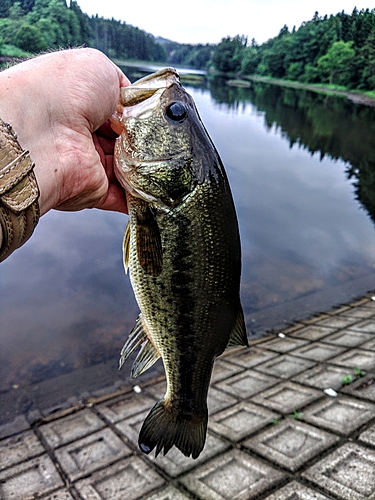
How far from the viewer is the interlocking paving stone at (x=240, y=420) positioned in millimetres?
4035

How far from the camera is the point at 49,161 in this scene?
197 cm

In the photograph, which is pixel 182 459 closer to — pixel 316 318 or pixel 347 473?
pixel 347 473

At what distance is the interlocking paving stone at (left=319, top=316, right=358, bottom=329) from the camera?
692 cm

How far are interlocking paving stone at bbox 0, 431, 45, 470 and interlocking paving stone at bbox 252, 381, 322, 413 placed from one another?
7.66 feet

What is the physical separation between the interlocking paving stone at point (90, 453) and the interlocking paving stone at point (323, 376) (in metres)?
2.28

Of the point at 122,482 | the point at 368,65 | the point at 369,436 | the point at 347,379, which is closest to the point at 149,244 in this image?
the point at 122,482

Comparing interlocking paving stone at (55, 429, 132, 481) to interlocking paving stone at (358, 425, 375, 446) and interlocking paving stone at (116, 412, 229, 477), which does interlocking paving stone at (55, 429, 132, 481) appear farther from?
interlocking paving stone at (358, 425, 375, 446)

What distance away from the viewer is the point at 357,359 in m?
5.33

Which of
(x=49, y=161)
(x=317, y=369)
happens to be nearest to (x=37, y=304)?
(x=317, y=369)

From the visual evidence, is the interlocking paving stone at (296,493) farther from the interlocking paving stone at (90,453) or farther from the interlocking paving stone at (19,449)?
the interlocking paving stone at (19,449)

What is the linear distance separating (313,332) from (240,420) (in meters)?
3.00

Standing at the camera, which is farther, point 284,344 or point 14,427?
point 284,344

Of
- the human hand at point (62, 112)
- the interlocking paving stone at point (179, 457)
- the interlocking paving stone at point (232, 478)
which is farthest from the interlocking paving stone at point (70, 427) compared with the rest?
the human hand at point (62, 112)

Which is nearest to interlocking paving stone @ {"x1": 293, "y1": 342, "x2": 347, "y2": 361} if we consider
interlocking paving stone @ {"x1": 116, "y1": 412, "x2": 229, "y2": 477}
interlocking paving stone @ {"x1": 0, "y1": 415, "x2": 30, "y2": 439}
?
interlocking paving stone @ {"x1": 116, "y1": 412, "x2": 229, "y2": 477}
